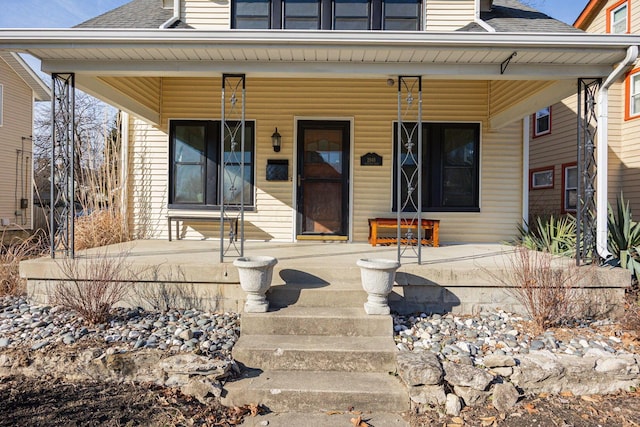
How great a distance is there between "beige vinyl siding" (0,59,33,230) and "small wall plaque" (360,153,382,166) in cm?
1087

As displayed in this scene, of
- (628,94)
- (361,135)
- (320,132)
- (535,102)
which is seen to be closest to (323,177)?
(320,132)

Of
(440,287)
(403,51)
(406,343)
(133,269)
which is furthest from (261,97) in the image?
(406,343)

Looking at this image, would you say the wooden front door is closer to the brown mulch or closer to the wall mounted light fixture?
the wall mounted light fixture

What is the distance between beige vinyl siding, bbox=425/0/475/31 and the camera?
20.0ft

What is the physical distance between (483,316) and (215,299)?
9.23 ft

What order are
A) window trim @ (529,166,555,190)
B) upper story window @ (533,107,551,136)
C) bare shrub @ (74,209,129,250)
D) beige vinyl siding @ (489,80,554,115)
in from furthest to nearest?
upper story window @ (533,107,551,136), window trim @ (529,166,555,190), bare shrub @ (74,209,129,250), beige vinyl siding @ (489,80,554,115)

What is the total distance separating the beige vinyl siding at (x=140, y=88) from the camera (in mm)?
5238

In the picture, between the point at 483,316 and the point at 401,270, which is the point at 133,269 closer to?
the point at 401,270

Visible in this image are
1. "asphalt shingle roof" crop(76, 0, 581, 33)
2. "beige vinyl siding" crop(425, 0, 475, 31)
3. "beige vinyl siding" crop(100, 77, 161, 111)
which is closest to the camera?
"beige vinyl siding" crop(100, 77, 161, 111)

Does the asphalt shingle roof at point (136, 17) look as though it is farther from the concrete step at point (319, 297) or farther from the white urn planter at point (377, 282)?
the white urn planter at point (377, 282)

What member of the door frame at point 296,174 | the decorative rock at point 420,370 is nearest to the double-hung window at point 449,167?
the door frame at point 296,174

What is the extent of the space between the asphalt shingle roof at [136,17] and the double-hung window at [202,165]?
153 centimetres

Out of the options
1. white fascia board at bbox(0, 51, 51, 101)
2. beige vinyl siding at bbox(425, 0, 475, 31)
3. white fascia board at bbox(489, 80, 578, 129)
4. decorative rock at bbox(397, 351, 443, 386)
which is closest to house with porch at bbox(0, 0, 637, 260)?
beige vinyl siding at bbox(425, 0, 475, 31)

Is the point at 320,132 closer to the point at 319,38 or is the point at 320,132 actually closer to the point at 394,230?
the point at 394,230
